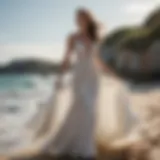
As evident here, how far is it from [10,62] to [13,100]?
0.64 ft

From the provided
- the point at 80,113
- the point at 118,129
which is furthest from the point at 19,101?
the point at 118,129

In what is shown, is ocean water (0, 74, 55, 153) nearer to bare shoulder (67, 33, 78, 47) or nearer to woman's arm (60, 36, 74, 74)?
woman's arm (60, 36, 74, 74)

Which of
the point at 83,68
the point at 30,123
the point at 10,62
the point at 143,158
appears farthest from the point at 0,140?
the point at 143,158

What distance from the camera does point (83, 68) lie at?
6.75ft

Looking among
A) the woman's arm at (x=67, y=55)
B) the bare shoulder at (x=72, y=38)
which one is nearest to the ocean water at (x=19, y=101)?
the woman's arm at (x=67, y=55)

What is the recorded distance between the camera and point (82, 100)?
6.74 ft

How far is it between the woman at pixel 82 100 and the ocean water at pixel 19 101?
0.14 metres

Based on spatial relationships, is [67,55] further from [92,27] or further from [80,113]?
→ [80,113]

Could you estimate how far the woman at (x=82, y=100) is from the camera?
2029 mm

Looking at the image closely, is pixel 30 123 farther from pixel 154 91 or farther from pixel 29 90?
pixel 154 91

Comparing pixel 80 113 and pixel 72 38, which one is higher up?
pixel 72 38

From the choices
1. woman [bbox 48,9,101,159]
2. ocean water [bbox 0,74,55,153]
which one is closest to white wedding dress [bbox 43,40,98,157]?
woman [bbox 48,9,101,159]

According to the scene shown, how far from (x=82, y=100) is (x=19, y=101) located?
316mm

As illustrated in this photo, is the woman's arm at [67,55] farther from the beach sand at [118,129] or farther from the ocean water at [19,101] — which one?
the beach sand at [118,129]
